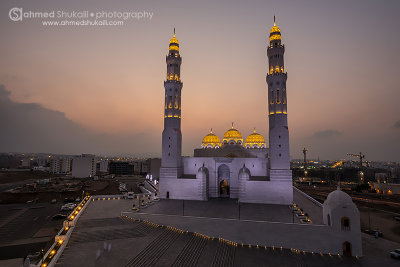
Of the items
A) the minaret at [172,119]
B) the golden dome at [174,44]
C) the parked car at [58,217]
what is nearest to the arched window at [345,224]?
the minaret at [172,119]

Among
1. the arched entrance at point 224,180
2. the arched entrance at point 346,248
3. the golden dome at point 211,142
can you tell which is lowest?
the arched entrance at point 346,248

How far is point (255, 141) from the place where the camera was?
46.8 m

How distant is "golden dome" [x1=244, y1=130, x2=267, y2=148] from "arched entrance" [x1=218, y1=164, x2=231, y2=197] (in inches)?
494

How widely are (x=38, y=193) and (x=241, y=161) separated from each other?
2252 inches

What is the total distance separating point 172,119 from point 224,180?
14489 mm

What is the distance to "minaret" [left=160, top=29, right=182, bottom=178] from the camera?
1484 inches

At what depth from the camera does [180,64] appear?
40.9 meters

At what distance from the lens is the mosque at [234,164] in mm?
32281

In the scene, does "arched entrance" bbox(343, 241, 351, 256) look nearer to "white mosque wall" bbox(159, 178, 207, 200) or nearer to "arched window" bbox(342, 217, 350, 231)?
"arched window" bbox(342, 217, 350, 231)

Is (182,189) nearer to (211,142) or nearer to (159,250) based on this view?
(159,250)

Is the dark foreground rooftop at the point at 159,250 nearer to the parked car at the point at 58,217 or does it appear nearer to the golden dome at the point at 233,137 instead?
the parked car at the point at 58,217

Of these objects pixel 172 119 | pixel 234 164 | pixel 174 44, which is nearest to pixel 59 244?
pixel 172 119

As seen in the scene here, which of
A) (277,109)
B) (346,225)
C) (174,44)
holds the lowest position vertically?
(346,225)

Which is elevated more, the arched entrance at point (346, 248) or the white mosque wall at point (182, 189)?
the white mosque wall at point (182, 189)
